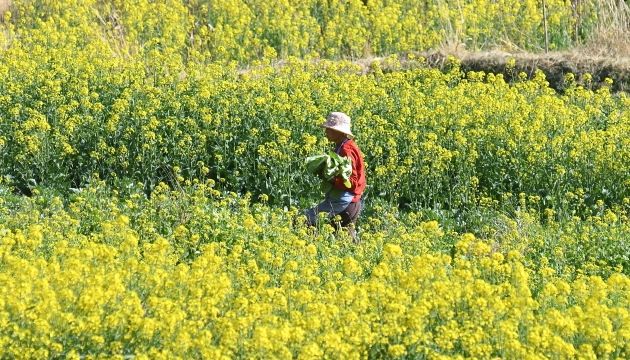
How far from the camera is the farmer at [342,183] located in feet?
30.2

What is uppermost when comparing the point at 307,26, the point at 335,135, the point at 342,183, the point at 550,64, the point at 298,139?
the point at 335,135

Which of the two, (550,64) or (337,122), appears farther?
(550,64)

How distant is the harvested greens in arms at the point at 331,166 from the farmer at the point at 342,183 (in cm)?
12

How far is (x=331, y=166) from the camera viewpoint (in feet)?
29.4

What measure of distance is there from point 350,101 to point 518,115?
2.03m

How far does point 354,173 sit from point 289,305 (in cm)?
265

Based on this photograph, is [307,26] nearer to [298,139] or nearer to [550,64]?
→ [550,64]

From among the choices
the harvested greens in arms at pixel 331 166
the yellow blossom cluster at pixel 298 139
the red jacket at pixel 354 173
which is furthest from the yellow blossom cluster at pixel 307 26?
the harvested greens in arms at pixel 331 166

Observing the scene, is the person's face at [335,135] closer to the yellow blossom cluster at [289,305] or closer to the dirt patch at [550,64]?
the yellow blossom cluster at [289,305]

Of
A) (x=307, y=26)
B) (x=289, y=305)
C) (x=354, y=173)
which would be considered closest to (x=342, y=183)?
(x=354, y=173)

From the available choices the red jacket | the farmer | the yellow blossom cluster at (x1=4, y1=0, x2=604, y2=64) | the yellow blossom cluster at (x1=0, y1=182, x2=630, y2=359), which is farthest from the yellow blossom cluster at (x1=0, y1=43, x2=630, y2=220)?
the yellow blossom cluster at (x1=4, y1=0, x2=604, y2=64)

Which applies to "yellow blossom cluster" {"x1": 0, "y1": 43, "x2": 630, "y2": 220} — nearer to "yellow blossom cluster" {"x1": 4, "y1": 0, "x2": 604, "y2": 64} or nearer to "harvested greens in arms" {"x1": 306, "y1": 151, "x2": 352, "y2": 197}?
"harvested greens in arms" {"x1": 306, "y1": 151, "x2": 352, "y2": 197}

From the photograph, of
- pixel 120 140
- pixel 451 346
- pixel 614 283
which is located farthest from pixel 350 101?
pixel 451 346

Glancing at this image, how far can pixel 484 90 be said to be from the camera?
12.9m
